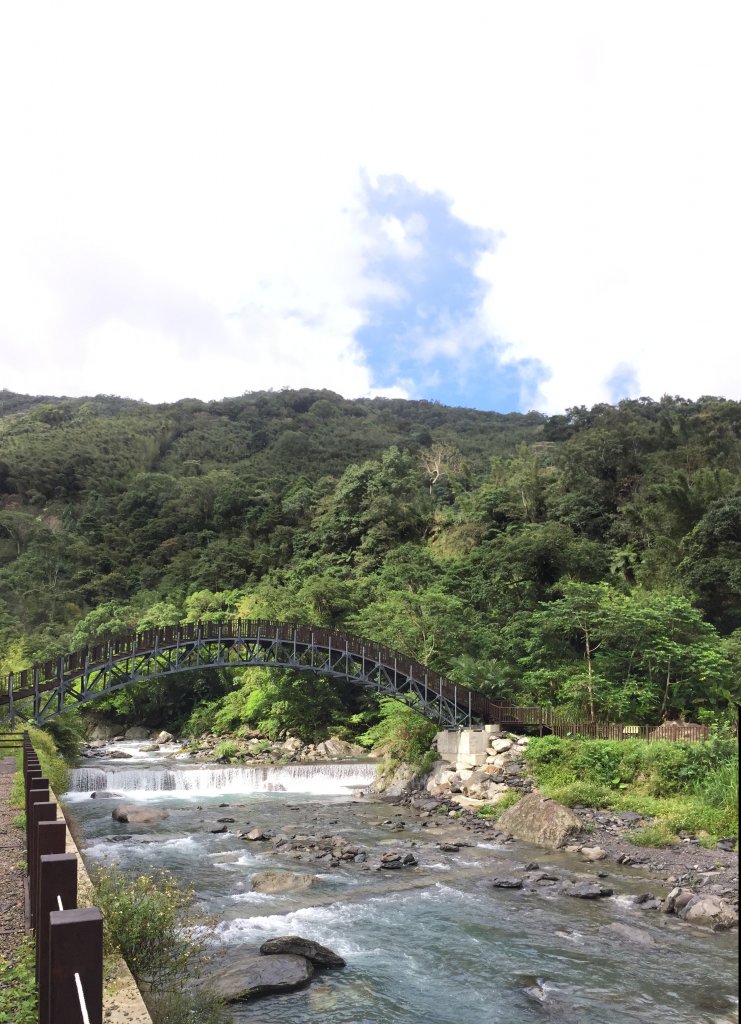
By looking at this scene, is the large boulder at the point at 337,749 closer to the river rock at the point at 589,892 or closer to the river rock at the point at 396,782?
the river rock at the point at 396,782

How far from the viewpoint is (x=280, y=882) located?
14234 millimetres

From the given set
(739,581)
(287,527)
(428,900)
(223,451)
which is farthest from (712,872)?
(223,451)

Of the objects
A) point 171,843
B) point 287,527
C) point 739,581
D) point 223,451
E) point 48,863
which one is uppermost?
point 223,451

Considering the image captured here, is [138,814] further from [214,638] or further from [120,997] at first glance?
[120,997]

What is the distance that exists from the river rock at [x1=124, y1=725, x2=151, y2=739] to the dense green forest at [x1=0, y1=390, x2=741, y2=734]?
3.92 feet

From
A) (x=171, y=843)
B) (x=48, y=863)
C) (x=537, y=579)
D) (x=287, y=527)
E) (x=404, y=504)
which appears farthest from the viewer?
(x=287, y=527)

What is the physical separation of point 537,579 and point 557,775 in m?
16.9

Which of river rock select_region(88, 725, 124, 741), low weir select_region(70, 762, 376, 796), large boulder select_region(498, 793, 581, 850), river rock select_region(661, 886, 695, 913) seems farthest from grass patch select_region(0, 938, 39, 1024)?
river rock select_region(88, 725, 124, 741)

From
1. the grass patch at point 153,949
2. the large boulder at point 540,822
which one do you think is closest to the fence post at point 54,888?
the grass patch at point 153,949

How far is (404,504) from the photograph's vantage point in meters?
50.2

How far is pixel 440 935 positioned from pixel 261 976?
11.4 ft

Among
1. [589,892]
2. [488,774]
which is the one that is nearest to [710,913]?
[589,892]

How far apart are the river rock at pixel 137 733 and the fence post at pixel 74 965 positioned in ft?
138

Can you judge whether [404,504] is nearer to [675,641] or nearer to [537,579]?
[537,579]
